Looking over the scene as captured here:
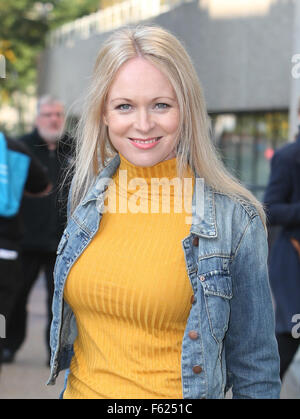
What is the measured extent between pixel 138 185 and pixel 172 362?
603 millimetres

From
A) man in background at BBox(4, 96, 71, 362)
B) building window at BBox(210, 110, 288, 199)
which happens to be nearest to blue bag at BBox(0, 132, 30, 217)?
man in background at BBox(4, 96, 71, 362)

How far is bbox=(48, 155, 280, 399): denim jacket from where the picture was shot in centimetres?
252

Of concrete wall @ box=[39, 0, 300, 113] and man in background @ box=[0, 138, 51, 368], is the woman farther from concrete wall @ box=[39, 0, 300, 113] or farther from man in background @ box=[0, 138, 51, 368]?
concrete wall @ box=[39, 0, 300, 113]

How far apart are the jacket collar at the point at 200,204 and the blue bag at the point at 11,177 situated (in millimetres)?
2247

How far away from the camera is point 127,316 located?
2566 mm

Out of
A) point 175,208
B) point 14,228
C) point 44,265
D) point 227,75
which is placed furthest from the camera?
point 227,75

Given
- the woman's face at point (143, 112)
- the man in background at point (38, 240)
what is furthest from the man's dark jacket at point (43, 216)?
the woman's face at point (143, 112)

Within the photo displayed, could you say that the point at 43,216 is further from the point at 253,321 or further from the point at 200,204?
the point at 253,321

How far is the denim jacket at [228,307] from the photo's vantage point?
8.25 ft

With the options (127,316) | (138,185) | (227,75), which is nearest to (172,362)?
(127,316)

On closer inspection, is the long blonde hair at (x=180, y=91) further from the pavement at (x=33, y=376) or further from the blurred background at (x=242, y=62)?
the blurred background at (x=242, y=62)

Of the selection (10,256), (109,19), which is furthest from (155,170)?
(109,19)
